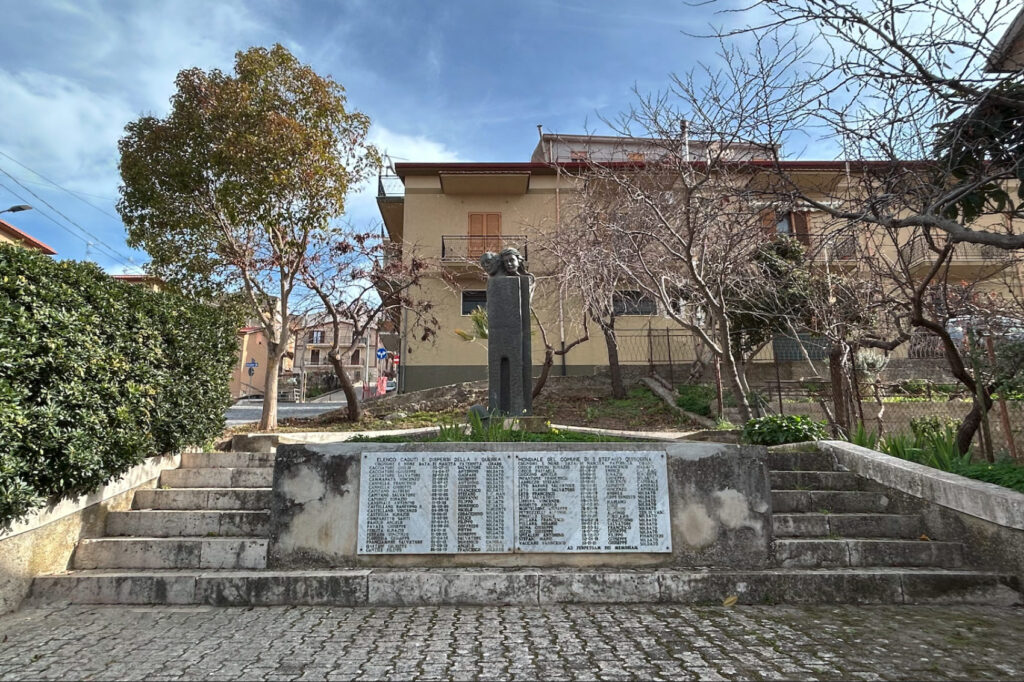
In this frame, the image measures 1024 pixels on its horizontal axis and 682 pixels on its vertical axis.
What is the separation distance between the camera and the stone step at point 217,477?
18.2ft

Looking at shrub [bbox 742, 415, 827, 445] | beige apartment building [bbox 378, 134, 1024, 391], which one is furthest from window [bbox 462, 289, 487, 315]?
shrub [bbox 742, 415, 827, 445]

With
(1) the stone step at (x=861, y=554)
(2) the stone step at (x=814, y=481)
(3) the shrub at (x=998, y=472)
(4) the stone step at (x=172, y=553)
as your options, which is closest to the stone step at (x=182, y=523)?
(4) the stone step at (x=172, y=553)

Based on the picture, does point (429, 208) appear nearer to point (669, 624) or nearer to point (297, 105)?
point (297, 105)

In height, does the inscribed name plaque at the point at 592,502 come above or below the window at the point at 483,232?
below

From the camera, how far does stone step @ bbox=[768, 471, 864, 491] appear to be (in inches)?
221

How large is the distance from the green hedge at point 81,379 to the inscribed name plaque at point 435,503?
Answer: 2239 mm

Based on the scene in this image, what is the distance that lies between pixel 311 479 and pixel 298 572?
0.74 metres

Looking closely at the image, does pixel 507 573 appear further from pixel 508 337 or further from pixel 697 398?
pixel 697 398

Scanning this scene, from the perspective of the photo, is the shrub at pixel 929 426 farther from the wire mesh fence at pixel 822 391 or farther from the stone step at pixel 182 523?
the stone step at pixel 182 523

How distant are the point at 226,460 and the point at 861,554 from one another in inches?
257

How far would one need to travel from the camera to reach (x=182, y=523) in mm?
4859

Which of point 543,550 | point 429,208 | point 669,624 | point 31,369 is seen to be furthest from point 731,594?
point 429,208

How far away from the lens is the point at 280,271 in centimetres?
1052

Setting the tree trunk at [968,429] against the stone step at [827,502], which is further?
the tree trunk at [968,429]
